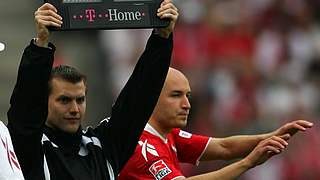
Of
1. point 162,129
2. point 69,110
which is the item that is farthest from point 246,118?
point 69,110

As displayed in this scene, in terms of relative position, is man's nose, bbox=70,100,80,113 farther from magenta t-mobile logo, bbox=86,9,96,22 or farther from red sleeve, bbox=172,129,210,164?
red sleeve, bbox=172,129,210,164

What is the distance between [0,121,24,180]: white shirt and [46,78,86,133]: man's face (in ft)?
3.42

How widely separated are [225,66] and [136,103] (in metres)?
6.67

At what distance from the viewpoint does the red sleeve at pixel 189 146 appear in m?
8.16

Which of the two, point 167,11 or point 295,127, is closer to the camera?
point 167,11

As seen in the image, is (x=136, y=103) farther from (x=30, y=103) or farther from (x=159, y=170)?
(x=30, y=103)

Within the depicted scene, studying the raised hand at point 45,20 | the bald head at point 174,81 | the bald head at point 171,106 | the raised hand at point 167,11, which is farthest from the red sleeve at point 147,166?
the raised hand at point 45,20

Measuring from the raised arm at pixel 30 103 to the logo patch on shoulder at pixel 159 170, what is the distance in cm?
132

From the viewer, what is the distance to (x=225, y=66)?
13.6 m

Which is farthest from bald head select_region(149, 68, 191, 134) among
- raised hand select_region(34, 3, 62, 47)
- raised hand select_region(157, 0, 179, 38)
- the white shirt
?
the white shirt

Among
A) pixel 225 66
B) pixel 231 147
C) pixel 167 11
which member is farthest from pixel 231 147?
pixel 225 66

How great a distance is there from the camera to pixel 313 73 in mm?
14094

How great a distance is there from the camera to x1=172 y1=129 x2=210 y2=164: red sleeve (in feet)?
26.8

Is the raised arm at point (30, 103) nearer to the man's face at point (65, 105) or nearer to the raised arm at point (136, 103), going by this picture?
the man's face at point (65, 105)
